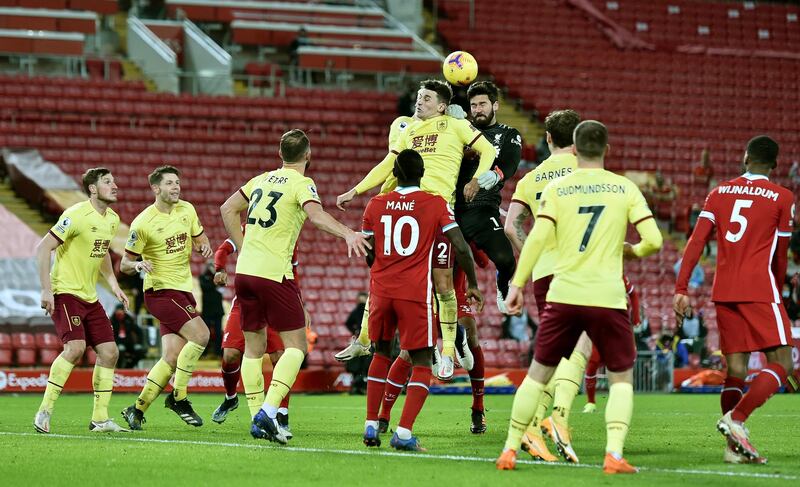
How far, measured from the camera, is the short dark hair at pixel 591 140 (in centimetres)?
773

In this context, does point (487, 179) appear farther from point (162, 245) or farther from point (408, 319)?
point (162, 245)

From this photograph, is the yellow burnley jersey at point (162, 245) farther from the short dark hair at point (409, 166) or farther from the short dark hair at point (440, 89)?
the short dark hair at point (409, 166)

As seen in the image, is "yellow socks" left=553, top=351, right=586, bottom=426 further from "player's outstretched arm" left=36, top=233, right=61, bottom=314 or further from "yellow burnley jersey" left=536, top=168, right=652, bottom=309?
"player's outstretched arm" left=36, top=233, right=61, bottom=314

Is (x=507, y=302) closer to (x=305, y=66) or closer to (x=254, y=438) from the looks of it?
(x=254, y=438)

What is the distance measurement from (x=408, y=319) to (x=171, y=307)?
3.67m

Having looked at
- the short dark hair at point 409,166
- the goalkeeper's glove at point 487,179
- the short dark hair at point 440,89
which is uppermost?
the short dark hair at point 440,89

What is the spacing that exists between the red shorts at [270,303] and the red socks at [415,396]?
136 cm

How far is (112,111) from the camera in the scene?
28.9 meters

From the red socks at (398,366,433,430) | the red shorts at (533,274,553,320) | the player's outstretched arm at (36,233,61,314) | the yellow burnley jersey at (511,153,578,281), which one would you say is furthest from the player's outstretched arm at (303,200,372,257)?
the player's outstretched arm at (36,233,61,314)

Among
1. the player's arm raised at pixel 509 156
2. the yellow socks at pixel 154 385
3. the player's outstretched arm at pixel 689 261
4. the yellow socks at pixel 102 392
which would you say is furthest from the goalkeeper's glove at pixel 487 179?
the yellow socks at pixel 102 392

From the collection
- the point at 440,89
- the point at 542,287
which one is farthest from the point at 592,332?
the point at 440,89

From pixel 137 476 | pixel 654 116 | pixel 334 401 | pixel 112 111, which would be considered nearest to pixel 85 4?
pixel 112 111

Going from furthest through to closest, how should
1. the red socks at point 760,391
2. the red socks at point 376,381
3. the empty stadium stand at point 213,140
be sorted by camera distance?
the empty stadium stand at point 213,140, the red socks at point 376,381, the red socks at point 760,391

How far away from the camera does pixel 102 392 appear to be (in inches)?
446
